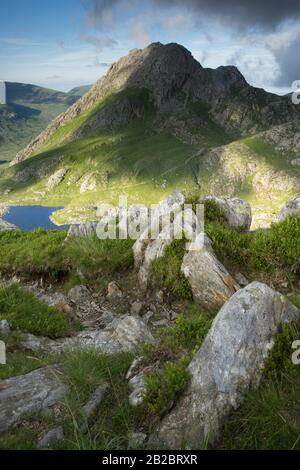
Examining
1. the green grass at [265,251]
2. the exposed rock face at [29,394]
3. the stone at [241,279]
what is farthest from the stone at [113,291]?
the exposed rock face at [29,394]

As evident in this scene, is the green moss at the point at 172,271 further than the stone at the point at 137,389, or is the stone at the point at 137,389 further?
the green moss at the point at 172,271

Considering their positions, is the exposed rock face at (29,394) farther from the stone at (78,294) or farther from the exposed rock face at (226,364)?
the stone at (78,294)

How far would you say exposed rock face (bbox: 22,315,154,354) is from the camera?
9.90m

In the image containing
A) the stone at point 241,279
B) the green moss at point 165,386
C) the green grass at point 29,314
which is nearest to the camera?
the green moss at point 165,386

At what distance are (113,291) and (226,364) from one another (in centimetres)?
809

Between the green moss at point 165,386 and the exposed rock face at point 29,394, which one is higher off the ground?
the green moss at point 165,386

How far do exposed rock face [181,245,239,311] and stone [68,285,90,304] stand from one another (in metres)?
4.04

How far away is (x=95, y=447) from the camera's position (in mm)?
5496

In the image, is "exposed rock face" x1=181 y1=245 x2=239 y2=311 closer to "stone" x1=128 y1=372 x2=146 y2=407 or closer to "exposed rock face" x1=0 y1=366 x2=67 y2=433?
"stone" x1=128 y1=372 x2=146 y2=407

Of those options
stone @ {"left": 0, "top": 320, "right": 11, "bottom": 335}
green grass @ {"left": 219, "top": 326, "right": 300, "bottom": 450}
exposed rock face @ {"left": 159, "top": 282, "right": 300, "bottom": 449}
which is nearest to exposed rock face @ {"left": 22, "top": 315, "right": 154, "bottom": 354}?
stone @ {"left": 0, "top": 320, "right": 11, "bottom": 335}

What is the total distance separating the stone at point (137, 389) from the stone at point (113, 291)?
712 centimetres

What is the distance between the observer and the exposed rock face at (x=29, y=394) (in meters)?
6.79
